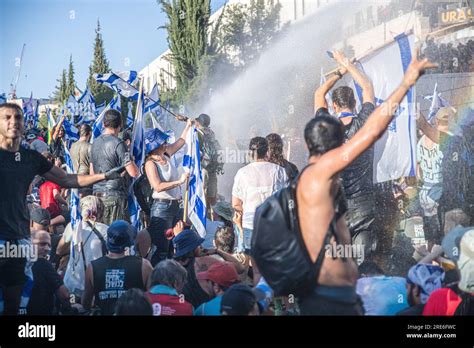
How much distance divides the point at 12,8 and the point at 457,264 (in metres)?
3.54

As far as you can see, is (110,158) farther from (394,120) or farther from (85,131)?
(394,120)

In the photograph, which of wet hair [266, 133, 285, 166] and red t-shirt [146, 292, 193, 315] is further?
wet hair [266, 133, 285, 166]

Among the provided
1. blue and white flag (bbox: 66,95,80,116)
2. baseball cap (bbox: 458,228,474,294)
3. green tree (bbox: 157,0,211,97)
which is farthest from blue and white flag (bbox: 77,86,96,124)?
baseball cap (bbox: 458,228,474,294)

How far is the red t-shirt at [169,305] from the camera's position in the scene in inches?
190

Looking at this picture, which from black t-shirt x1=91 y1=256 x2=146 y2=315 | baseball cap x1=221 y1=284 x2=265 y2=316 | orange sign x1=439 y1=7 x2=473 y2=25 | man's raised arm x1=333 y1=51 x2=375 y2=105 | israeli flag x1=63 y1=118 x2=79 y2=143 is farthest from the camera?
israeli flag x1=63 y1=118 x2=79 y2=143

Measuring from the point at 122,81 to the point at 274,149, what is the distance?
1.56 metres

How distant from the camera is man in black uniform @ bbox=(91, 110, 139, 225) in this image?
20.6 ft

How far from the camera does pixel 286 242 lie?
13.1 ft

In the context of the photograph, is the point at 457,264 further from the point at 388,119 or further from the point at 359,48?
the point at 359,48

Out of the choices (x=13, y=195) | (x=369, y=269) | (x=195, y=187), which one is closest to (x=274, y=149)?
(x=195, y=187)

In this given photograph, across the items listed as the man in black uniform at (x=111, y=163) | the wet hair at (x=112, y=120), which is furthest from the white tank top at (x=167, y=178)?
the wet hair at (x=112, y=120)

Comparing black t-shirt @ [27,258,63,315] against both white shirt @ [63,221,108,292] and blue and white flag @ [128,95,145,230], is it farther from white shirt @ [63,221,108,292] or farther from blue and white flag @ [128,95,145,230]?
blue and white flag @ [128,95,145,230]

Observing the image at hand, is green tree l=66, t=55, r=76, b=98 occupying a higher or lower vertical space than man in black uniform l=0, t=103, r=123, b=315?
higher
